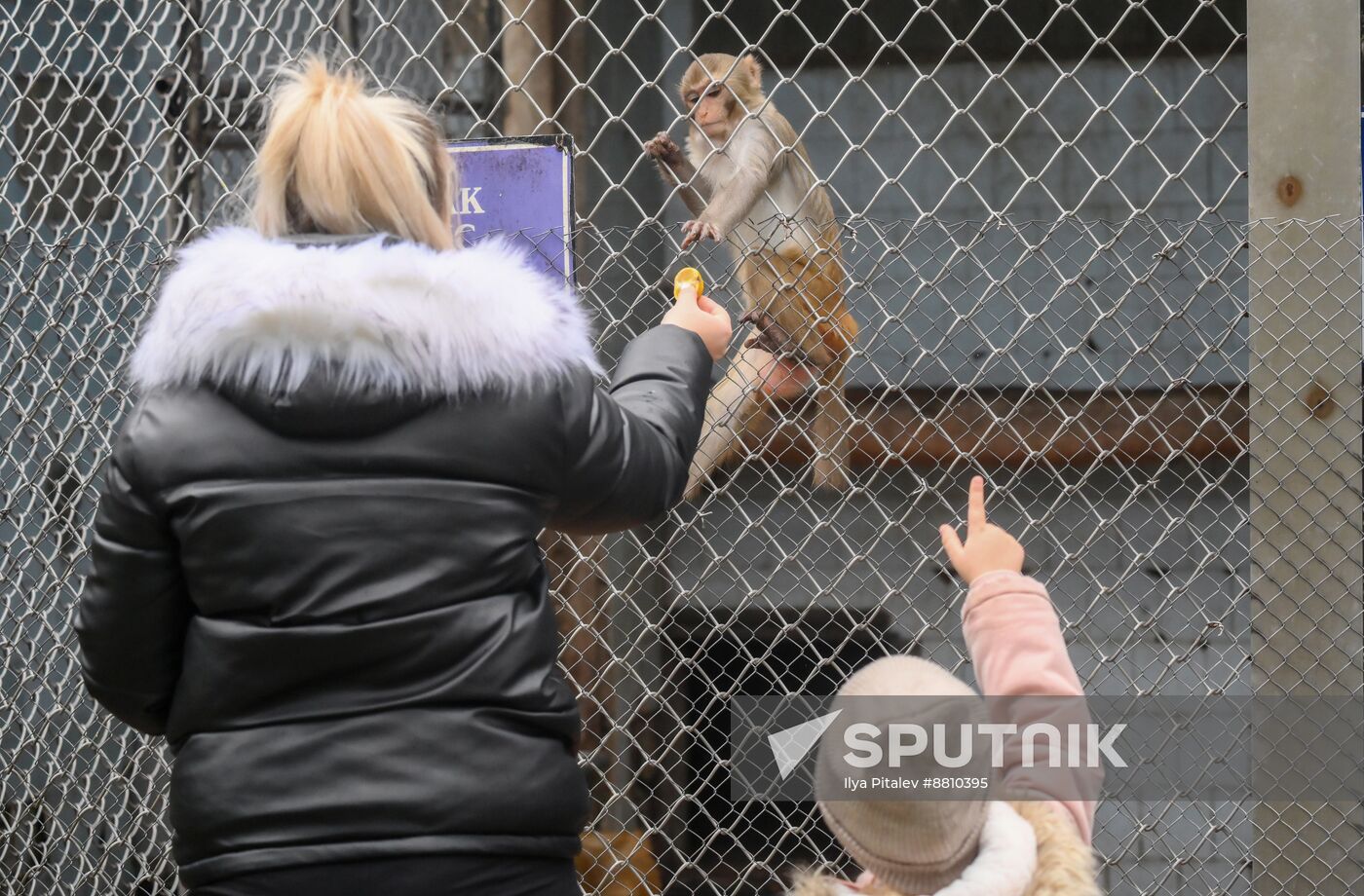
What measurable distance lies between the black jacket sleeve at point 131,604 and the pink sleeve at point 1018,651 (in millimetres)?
998

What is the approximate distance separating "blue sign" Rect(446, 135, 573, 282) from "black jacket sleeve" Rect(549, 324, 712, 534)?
28.6 inches

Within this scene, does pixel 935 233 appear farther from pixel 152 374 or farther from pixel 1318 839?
pixel 152 374

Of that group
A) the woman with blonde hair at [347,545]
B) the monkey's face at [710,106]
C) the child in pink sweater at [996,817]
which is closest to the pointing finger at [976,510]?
the child in pink sweater at [996,817]

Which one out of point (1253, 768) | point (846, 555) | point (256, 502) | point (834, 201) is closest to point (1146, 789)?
point (846, 555)

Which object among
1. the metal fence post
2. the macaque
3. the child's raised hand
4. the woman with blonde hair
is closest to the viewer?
the woman with blonde hair

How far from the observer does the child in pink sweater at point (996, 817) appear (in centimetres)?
138

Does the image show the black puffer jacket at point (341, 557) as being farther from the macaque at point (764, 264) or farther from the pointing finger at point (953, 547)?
the macaque at point (764, 264)

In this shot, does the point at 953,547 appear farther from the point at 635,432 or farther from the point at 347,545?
the point at 347,545

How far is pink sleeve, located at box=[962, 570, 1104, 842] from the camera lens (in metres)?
1.64

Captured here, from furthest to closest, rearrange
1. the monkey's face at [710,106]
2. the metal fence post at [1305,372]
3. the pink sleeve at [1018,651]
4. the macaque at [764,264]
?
1. the monkey's face at [710,106]
2. the macaque at [764,264]
3. the metal fence post at [1305,372]
4. the pink sleeve at [1018,651]

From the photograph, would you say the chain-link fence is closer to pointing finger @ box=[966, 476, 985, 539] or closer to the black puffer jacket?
pointing finger @ box=[966, 476, 985, 539]

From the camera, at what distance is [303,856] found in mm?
1329

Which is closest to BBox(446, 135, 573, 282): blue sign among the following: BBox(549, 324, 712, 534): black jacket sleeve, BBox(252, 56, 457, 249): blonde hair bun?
BBox(549, 324, 712, 534): black jacket sleeve

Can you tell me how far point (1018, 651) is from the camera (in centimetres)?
167
